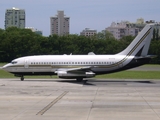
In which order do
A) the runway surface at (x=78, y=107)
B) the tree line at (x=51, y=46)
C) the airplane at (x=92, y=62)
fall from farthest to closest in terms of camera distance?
the tree line at (x=51, y=46) → the airplane at (x=92, y=62) → the runway surface at (x=78, y=107)

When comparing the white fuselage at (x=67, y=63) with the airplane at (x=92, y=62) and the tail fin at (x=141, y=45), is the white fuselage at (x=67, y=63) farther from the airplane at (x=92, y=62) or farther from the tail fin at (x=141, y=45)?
the tail fin at (x=141, y=45)

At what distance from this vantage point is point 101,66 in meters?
40.2

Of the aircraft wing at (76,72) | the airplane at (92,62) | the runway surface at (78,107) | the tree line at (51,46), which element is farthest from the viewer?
the tree line at (51,46)

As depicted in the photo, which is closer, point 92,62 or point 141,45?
point 141,45

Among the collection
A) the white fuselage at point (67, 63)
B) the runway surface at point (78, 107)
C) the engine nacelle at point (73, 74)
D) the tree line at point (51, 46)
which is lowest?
the runway surface at point (78, 107)

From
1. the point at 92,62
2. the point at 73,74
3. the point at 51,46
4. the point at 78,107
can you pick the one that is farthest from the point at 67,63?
the point at 51,46

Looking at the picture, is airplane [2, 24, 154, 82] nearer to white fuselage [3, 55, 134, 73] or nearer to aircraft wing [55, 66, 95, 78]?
white fuselage [3, 55, 134, 73]

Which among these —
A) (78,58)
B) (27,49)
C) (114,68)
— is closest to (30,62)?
(78,58)

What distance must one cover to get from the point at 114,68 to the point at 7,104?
2068cm

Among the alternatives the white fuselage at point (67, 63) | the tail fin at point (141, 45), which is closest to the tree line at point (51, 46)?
the white fuselage at point (67, 63)

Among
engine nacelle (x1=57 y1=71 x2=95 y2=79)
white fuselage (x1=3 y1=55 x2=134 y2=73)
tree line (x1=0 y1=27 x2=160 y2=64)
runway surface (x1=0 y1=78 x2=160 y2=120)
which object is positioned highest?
tree line (x1=0 y1=27 x2=160 y2=64)

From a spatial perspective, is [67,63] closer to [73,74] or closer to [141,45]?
[73,74]

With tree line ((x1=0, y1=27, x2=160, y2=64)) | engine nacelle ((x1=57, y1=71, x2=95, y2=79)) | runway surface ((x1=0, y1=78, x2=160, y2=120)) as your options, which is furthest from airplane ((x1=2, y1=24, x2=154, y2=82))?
tree line ((x1=0, y1=27, x2=160, y2=64))

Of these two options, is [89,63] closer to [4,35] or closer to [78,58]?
[78,58]
